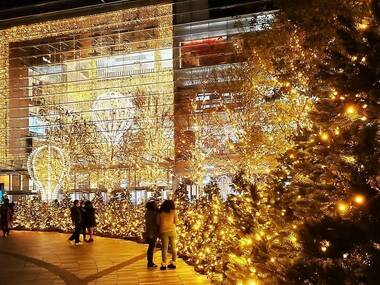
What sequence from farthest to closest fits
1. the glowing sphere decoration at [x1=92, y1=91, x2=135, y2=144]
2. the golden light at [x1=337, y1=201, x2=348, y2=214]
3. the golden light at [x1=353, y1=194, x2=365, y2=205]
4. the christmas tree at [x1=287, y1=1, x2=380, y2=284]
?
the glowing sphere decoration at [x1=92, y1=91, x2=135, y2=144] < the golden light at [x1=337, y1=201, x2=348, y2=214] < the golden light at [x1=353, y1=194, x2=365, y2=205] < the christmas tree at [x1=287, y1=1, x2=380, y2=284]

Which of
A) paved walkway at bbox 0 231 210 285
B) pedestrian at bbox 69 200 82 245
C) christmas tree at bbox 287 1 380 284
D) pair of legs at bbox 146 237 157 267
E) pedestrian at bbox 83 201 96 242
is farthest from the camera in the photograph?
pedestrian at bbox 83 201 96 242

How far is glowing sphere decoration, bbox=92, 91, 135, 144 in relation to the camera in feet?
125

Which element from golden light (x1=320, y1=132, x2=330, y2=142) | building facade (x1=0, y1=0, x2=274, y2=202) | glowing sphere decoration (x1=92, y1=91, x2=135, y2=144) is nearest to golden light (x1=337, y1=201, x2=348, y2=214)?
golden light (x1=320, y1=132, x2=330, y2=142)

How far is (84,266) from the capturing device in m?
12.1

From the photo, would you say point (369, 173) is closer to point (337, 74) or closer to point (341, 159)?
point (341, 159)

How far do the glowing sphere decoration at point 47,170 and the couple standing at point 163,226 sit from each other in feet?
51.6

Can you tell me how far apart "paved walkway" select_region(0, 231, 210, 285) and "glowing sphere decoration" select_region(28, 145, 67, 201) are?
29.7 ft

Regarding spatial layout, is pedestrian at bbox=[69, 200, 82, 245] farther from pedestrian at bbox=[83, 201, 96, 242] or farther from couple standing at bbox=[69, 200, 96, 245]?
pedestrian at bbox=[83, 201, 96, 242]

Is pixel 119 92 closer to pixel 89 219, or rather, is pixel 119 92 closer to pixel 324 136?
pixel 89 219

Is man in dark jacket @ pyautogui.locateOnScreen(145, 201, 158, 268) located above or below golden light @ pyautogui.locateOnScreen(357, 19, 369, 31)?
below

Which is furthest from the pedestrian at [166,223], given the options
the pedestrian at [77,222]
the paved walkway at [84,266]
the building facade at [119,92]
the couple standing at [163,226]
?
the building facade at [119,92]

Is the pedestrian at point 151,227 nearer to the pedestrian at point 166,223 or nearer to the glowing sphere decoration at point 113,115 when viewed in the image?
the pedestrian at point 166,223

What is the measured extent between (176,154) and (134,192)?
194 inches

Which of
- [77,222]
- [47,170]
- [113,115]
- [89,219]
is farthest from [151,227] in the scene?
[113,115]
